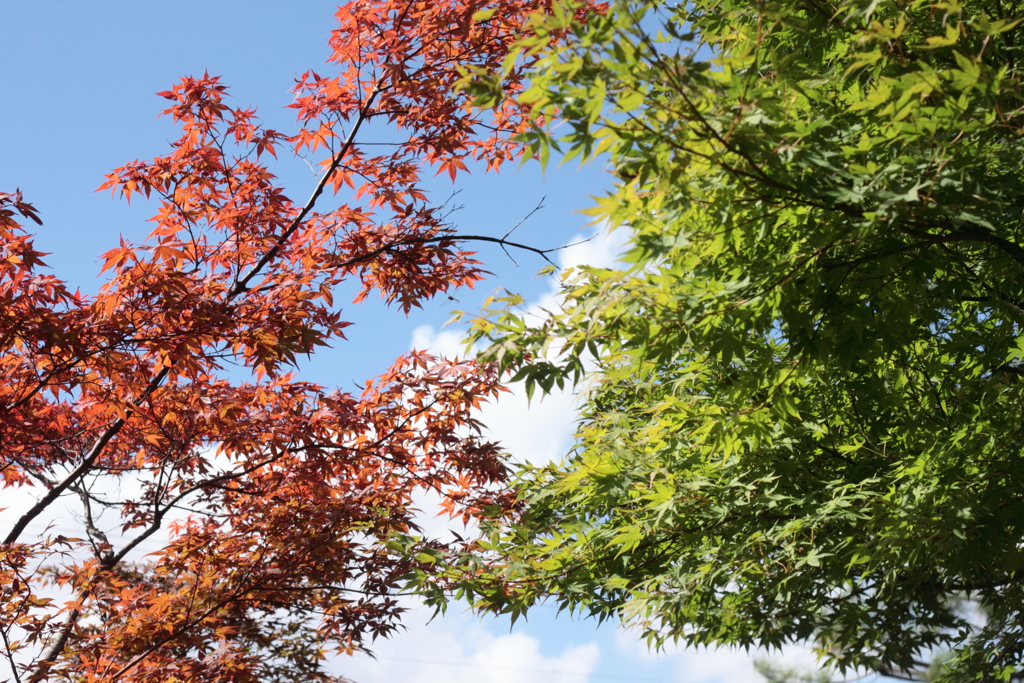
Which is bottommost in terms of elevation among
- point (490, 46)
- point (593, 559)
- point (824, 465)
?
point (593, 559)

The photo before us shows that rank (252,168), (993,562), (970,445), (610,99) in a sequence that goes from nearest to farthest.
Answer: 1. (610,99)
2. (970,445)
3. (993,562)
4. (252,168)

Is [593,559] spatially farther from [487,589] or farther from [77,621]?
[77,621]

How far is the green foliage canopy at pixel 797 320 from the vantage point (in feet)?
9.59

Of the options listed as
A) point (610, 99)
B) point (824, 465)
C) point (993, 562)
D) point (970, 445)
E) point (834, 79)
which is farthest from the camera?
point (824, 465)

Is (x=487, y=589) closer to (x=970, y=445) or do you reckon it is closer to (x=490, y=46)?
(x=970, y=445)

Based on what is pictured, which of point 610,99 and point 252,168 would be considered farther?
point 252,168

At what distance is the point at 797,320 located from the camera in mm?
3299

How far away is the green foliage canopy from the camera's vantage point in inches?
115

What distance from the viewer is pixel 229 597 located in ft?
19.7

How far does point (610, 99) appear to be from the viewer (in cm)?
279

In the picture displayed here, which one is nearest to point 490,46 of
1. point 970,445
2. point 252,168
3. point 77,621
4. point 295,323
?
point 252,168

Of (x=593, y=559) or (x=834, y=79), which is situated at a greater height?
(x=834, y=79)

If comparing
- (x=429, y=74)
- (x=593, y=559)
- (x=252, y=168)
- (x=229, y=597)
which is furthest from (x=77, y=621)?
(x=429, y=74)

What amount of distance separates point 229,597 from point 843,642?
15.0 ft
